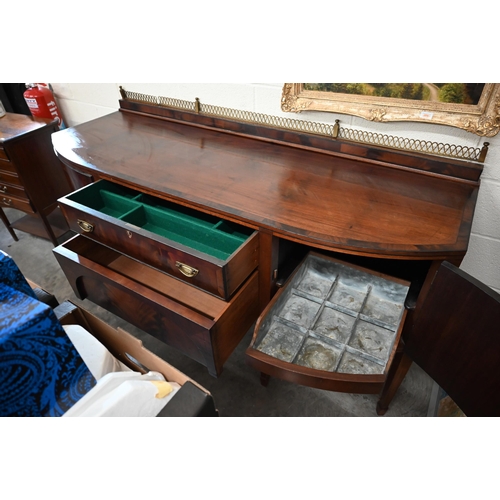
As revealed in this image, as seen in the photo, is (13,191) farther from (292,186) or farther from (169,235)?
(292,186)

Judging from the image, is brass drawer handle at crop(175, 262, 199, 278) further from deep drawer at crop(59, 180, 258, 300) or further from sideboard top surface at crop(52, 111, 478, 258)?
sideboard top surface at crop(52, 111, 478, 258)

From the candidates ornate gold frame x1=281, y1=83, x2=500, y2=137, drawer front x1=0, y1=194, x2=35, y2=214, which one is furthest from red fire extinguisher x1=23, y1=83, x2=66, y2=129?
ornate gold frame x1=281, y1=83, x2=500, y2=137

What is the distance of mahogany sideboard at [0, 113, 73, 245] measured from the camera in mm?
1642

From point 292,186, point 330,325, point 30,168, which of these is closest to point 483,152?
point 292,186

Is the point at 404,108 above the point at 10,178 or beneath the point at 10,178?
above

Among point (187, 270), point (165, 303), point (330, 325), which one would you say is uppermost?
point (187, 270)

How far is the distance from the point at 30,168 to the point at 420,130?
1.75m

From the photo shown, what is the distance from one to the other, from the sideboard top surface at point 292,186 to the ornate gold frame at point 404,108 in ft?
0.46

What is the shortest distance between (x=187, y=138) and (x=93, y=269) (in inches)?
23.7

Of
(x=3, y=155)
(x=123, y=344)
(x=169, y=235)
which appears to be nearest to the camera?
(x=123, y=344)

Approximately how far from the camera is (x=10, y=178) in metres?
1.74

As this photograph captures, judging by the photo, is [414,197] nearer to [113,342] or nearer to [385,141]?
[385,141]

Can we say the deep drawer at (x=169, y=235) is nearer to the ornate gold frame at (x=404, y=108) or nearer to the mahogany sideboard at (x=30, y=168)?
the ornate gold frame at (x=404, y=108)
